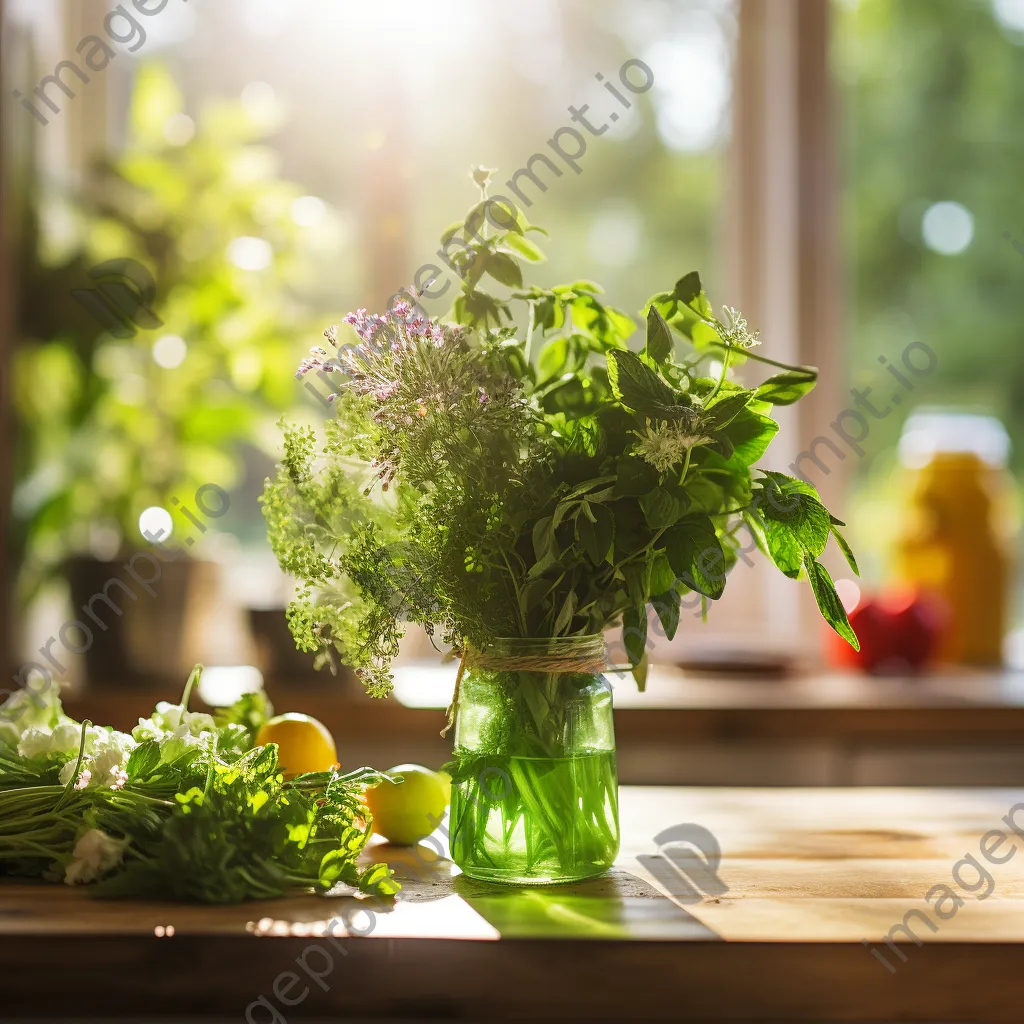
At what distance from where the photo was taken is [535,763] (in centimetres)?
82

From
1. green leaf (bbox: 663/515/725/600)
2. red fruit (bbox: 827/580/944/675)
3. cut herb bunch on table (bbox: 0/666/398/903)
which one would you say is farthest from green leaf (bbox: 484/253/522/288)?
Result: red fruit (bbox: 827/580/944/675)

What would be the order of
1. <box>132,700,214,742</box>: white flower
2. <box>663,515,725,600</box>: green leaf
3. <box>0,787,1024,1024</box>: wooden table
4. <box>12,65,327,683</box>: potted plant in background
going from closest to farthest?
1. <box>0,787,1024,1024</box>: wooden table
2. <box>663,515,725,600</box>: green leaf
3. <box>132,700,214,742</box>: white flower
4. <box>12,65,327,683</box>: potted plant in background

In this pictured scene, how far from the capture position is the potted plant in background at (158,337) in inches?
73.0

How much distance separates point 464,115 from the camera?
2225mm

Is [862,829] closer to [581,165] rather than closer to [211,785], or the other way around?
[211,785]

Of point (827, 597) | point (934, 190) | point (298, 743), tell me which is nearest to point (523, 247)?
point (827, 597)

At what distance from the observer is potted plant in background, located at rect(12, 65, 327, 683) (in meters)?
1.85

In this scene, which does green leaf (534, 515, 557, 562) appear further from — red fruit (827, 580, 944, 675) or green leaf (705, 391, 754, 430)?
red fruit (827, 580, 944, 675)

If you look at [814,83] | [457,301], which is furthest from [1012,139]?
[457,301]

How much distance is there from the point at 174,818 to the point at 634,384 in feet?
1.38

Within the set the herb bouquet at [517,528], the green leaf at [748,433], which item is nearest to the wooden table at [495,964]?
the herb bouquet at [517,528]

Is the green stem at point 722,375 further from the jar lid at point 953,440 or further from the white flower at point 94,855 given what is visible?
the jar lid at point 953,440

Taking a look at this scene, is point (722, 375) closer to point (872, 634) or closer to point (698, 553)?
point (698, 553)

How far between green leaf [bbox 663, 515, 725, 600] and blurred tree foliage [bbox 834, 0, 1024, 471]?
157cm
